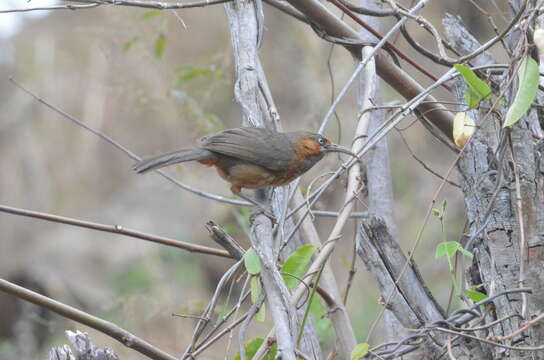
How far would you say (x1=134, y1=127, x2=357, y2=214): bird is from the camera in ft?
14.3

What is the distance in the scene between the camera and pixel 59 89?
43.8 ft

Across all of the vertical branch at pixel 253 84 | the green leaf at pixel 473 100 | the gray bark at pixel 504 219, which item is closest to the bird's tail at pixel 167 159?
the vertical branch at pixel 253 84

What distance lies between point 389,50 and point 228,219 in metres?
7.59

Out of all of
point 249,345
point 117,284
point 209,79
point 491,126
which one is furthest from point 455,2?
point 249,345

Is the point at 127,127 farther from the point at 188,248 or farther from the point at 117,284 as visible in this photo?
the point at 188,248

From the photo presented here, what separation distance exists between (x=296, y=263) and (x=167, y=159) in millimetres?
1302

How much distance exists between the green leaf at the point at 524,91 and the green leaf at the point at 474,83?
0.15 metres

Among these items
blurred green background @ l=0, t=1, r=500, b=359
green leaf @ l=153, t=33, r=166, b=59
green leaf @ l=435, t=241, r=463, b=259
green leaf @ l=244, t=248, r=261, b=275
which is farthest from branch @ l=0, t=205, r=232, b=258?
blurred green background @ l=0, t=1, r=500, b=359

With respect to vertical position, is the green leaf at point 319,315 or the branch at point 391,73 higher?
the branch at point 391,73

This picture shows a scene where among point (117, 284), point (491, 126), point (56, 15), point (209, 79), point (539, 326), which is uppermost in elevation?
point (56, 15)

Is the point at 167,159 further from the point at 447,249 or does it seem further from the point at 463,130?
the point at 447,249

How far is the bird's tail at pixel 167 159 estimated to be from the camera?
11.9 ft

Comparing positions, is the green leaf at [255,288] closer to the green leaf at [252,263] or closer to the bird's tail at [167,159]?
the green leaf at [252,263]

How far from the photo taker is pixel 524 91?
96.1 inches
